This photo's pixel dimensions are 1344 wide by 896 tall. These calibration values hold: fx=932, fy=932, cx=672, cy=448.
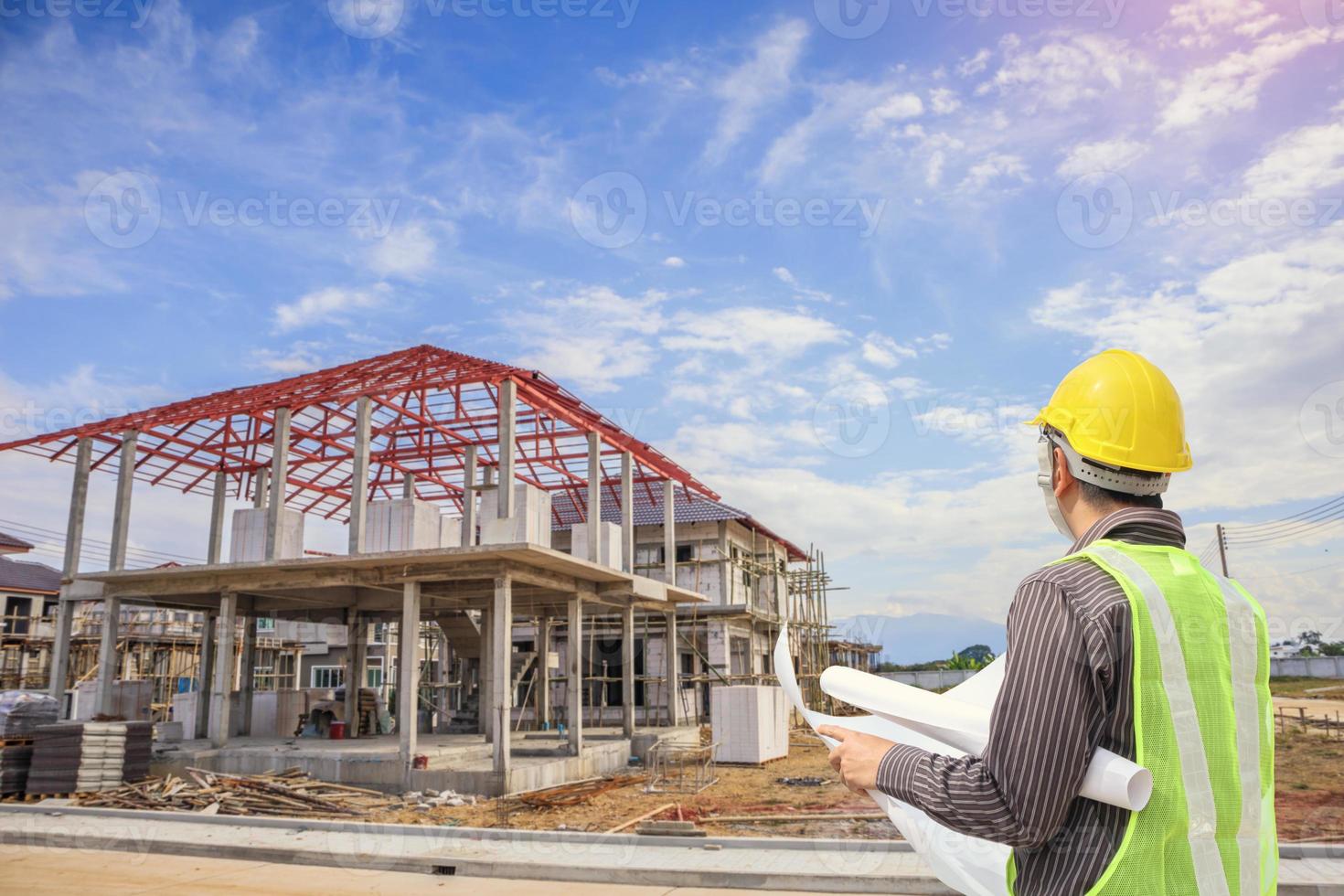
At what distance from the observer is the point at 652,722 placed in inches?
1180

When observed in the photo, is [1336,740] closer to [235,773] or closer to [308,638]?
[235,773]

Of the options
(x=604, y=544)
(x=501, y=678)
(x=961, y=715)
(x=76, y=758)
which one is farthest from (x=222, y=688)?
(x=961, y=715)

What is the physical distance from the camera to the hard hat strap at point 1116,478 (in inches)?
71.9

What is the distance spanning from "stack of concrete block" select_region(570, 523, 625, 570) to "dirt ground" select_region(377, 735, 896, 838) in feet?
16.9

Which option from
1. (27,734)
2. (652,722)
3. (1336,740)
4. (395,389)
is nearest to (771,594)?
(652,722)

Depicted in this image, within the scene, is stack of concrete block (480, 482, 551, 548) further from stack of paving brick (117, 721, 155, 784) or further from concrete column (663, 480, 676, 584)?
concrete column (663, 480, 676, 584)

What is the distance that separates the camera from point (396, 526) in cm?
1900

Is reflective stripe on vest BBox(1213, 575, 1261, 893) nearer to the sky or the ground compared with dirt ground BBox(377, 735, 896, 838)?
nearer to the sky

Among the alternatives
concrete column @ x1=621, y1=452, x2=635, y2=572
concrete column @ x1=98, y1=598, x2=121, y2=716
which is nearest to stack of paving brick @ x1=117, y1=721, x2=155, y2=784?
concrete column @ x1=98, y1=598, x2=121, y2=716

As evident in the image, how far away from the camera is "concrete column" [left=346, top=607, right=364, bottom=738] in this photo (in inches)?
907

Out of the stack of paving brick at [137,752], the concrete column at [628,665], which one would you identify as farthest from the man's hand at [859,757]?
the concrete column at [628,665]

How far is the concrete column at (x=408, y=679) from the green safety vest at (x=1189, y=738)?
16.3 metres

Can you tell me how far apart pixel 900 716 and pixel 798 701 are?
1.06 ft

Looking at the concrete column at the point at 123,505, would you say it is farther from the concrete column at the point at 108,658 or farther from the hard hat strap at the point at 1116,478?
the hard hat strap at the point at 1116,478
